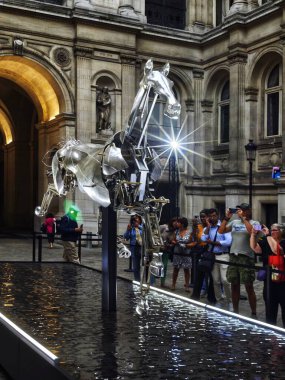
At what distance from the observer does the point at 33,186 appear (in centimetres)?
3328

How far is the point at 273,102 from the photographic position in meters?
24.5

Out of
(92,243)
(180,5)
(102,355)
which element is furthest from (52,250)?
(102,355)

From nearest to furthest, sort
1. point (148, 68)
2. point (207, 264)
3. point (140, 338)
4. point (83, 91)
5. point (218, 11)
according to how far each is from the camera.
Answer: point (140, 338) < point (148, 68) < point (207, 264) < point (83, 91) < point (218, 11)

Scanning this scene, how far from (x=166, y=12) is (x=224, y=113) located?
18.7 ft

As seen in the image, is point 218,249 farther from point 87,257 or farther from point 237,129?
point 237,129

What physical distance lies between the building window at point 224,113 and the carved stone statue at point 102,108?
5775 millimetres

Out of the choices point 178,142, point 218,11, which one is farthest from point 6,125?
point 218,11

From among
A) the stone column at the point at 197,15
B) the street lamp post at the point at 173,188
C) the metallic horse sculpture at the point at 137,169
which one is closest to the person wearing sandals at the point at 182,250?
the metallic horse sculpture at the point at 137,169

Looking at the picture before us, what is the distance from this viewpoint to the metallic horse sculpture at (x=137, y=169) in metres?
6.86

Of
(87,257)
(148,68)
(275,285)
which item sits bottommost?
(87,257)

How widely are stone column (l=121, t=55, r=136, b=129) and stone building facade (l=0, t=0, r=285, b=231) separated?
44 millimetres

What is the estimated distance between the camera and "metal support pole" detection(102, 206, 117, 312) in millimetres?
8086

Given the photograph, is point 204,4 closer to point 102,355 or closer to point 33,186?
point 33,186

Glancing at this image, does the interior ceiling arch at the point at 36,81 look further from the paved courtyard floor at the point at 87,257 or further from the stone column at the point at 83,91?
the paved courtyard floor at the point at 87,257
